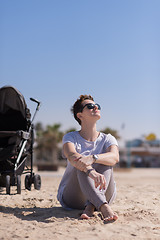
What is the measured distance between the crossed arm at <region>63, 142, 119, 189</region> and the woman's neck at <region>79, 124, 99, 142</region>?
0.27m

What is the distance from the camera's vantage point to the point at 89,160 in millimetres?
3275

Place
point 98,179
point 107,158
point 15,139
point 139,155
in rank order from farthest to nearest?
point 139,155, point 15,139, point 107,158, point 98,179

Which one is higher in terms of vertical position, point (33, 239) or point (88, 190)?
point (88, 190)

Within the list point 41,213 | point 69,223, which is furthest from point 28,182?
point 69,223

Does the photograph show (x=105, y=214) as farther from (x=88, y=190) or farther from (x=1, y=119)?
(x=1, y=119)

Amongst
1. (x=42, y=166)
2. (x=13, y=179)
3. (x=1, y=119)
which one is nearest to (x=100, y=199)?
(x=13, y=179)

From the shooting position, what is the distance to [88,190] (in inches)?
129

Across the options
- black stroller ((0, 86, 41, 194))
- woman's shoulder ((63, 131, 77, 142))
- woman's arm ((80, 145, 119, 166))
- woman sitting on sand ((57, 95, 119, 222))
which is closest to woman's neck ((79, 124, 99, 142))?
woman sitting on sand ((57, 95, 119, 222))

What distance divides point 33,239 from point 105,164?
1073 millimetres

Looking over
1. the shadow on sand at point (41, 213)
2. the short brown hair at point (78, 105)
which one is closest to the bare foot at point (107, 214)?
the shadow on sand at point (41, 213)

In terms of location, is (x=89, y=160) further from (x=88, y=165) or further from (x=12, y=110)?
(x=12, y=110)

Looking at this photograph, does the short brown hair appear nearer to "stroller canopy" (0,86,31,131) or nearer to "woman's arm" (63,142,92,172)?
"woman's arm" (63,142,92,172)

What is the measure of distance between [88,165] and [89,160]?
0.05 m

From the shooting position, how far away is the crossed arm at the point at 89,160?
3.18 meters
